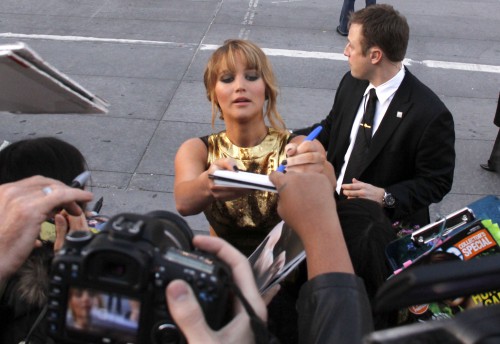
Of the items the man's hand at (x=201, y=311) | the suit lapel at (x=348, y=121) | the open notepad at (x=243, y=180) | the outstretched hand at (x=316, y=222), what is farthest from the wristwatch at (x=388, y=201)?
the man's hand at (x=201, y=311)

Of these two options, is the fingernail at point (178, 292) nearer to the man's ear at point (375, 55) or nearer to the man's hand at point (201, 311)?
the man's hand at point (201, 311)

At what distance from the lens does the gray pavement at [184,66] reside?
5758 millimetres

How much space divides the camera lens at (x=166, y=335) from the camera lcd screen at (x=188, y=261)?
0.13 metres

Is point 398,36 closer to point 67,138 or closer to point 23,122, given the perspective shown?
point 67,138

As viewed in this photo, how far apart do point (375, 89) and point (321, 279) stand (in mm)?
2034

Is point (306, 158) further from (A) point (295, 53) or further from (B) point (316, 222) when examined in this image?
(A) point (295, 53)

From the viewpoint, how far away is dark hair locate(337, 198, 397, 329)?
176cm

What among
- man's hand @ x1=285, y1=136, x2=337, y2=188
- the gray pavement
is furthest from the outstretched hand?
the gray pavement

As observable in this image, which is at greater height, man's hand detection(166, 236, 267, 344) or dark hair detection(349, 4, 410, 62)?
man's hand detection(166, 236, 267, 344)

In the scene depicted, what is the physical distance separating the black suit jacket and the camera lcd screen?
5.98 ft

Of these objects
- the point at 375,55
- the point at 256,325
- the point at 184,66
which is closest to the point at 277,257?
the point at 256,325

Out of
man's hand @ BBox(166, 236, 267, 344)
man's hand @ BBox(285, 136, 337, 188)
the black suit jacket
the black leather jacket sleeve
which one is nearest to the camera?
man's hand @ BBox(166, 236, 267, 344)

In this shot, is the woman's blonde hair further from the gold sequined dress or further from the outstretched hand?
the outstretched hand

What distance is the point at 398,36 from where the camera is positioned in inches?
130
